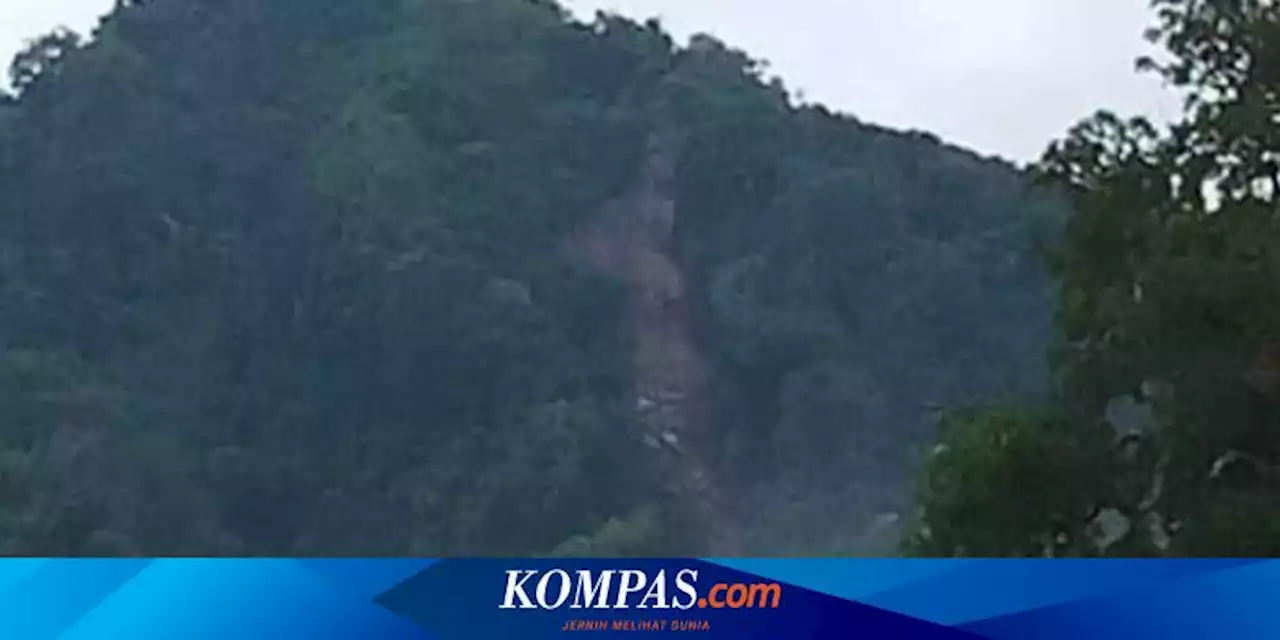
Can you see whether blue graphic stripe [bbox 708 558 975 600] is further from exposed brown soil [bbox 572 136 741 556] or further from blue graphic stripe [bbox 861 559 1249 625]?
exposed brown soil [bbox 572 136 741 556]

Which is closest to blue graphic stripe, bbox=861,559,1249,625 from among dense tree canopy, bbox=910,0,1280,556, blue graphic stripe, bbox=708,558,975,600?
blue graphic stripe, bbox=708,558,975,600

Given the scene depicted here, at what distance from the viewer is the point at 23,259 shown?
24.7 m

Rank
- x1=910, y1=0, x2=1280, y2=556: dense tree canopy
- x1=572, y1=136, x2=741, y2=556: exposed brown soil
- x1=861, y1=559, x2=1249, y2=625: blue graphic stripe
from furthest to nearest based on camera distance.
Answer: x1=572, y1=136, x2=741, y2=556: exposed brown soil
x1=910, y1=0, x2=1280, y2=556: dense tree canopy
x1=861, y1=559, x2=1249, y2=625: blue graphic stripe

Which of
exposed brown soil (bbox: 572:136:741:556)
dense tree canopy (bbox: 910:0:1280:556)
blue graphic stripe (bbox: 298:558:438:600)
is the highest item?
exposed brown soil (bbox: 572:136:741:556)

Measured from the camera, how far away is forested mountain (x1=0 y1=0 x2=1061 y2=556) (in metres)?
20.3

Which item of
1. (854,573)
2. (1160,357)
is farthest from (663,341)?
(854,573)

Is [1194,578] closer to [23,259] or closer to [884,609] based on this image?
[884,609]

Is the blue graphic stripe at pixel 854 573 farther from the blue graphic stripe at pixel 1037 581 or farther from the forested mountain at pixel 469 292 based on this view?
the forested mountain at pixel 469 292

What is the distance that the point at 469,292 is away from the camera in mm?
23516

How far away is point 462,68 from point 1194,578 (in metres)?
23.3

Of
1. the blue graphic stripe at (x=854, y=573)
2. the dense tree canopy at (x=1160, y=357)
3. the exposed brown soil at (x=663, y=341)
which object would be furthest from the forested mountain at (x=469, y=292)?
the blue graphic stripe at (x=854, y=573)

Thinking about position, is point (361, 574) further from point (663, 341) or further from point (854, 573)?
point (663, 341)

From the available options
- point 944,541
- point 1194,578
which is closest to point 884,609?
point 1194,578

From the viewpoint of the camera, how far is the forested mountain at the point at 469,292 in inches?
798
